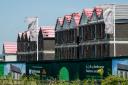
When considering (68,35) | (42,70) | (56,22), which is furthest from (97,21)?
(42,70)

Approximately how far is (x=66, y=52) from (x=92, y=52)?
12.2 m

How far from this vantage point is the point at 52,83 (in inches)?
1164

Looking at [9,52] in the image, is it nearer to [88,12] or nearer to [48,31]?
[48,31]

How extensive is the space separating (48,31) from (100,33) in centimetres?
2628

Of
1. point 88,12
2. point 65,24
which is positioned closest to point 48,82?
point 88,12

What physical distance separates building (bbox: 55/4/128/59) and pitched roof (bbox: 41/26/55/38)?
9003 millimetres

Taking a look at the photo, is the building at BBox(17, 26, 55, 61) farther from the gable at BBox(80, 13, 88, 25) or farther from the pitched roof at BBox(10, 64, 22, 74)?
the pitched roof at BBox(10, 64, 22, 74)

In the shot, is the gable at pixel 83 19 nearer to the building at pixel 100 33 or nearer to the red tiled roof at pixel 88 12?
the building at pixel 100 33

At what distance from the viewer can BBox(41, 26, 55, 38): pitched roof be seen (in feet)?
301

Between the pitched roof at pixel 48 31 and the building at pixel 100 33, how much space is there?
900 cm

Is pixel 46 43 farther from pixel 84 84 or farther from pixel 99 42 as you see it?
pixel 84 84

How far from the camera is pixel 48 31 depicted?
94.4 m

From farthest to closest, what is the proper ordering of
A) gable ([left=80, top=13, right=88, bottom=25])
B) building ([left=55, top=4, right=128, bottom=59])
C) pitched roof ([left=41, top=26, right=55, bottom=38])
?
pitched roof ([left=41, top=26, right=55, bottom=38])
gable ([left=80, top=13, right=88, bottom=25])
building ([left=55, top=4, right=128, bottom=59])

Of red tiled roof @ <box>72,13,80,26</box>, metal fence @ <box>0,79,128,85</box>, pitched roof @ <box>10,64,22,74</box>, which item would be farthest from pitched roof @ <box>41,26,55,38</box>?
metal fence @ <box>0,79,128,85</box>
